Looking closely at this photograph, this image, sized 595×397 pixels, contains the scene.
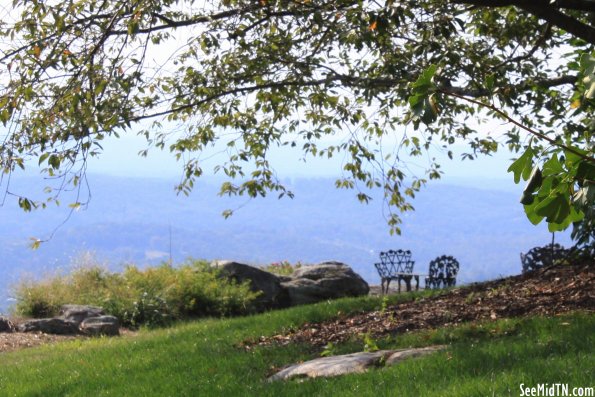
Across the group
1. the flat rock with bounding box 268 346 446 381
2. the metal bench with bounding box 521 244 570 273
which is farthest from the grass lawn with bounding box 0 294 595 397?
the metal bench with bounding box 521 244 570 273

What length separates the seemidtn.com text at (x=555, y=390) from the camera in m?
5.19

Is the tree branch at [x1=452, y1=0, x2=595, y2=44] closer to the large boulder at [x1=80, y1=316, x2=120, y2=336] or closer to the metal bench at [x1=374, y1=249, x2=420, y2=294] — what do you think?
the large boulder at [x1=80, y1=316, x2=120, y2=336]

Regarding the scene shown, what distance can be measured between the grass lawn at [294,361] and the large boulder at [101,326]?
2.66 meters

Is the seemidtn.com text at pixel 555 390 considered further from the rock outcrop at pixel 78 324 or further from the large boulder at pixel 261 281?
the large boulder at pixel 261 281

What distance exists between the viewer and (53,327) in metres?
15.0

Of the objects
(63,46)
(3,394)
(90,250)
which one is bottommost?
(3,394)

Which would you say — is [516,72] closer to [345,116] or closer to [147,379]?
[345,116]

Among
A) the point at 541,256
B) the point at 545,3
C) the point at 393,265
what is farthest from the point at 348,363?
the point at 393,265

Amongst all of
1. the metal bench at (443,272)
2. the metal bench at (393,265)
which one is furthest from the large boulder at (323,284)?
the metal bench at (393,265)

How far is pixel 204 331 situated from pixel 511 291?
161 inches

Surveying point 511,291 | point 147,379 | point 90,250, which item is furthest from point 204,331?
point 90,250

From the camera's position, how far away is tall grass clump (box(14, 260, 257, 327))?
15.9m

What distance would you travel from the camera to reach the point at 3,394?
8273 mm

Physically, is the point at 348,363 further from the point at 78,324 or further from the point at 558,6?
the point at 78,324
